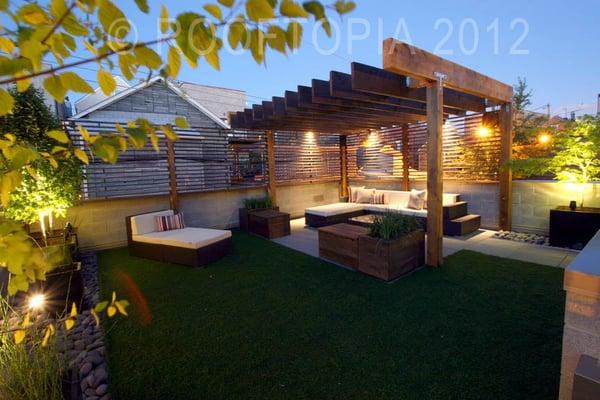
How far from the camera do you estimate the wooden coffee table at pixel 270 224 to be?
6688 mm

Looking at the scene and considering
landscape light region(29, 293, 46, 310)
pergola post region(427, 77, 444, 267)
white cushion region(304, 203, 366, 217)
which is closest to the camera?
landscape light region(29, 293, 46, 310)

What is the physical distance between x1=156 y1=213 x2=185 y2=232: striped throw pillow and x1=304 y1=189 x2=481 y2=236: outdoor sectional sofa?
10.7ft

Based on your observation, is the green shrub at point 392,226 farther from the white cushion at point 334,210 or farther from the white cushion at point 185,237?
the white cushion at point 334,210

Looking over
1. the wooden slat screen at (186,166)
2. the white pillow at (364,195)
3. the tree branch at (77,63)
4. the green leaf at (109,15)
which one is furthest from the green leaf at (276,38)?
the white pillow at (364,195)

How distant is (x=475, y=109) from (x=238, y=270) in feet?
19.0

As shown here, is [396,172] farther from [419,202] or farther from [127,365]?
[127,365]

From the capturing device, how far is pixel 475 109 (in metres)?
6.36

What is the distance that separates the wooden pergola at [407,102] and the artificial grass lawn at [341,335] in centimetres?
123

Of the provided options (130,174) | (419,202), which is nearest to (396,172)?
(419,202)

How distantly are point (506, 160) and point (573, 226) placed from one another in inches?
70.2

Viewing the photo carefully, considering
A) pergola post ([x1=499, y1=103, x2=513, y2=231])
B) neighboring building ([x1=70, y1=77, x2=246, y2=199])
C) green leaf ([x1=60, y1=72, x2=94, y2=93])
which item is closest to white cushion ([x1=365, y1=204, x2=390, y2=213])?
pergola post ([x1=499, y1=103, x2=513, y2=231])

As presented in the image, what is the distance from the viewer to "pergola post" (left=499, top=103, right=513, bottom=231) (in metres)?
6.36

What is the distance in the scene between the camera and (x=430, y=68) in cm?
412

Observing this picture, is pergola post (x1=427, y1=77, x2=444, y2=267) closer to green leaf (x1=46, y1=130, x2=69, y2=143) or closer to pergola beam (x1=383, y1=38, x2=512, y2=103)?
pergola beam (x1=383, y1=38, x2=512, y2=103)
